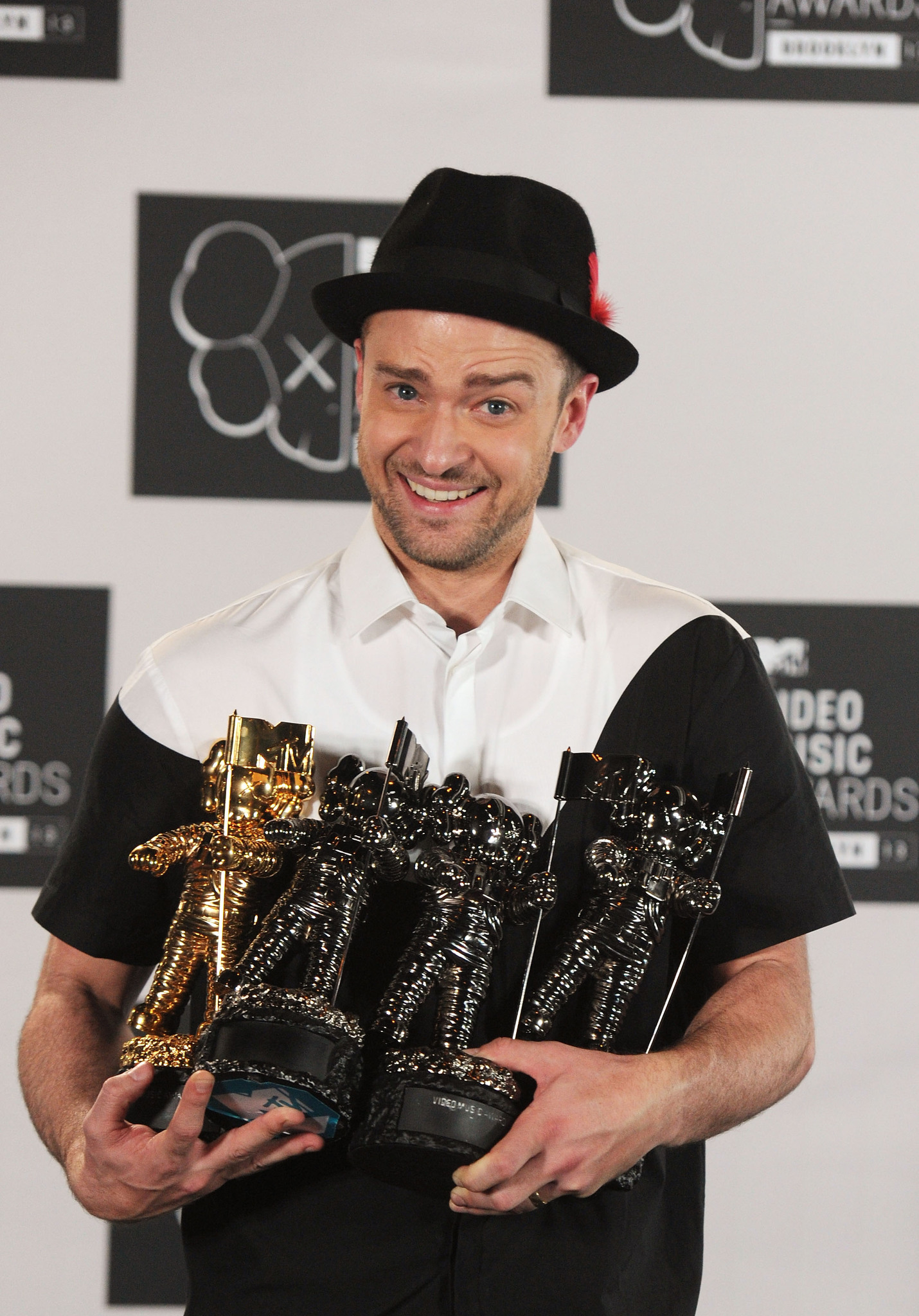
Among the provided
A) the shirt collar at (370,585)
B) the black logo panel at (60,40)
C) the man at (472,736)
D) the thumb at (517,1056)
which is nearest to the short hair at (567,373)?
the man at (472,736)

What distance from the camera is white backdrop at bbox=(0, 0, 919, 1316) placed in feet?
7.66

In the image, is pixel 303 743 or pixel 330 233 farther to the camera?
pixel 330 233

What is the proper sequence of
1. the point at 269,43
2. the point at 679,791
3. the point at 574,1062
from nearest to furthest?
the point at 574,1062 < the point at 679,791 < the point at 269,43

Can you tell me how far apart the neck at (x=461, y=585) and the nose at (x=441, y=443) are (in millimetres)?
142

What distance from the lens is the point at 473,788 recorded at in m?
1.42

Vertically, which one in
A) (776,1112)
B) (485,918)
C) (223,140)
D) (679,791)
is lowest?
(776,1112)

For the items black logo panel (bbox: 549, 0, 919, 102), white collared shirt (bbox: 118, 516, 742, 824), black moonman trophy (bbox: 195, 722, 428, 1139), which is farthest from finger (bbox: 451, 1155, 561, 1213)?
black logo panel (bbox: 549, 0, 919, 102)

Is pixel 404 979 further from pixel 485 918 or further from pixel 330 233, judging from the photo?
pixel 330 233

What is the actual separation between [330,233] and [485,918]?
5.24ft

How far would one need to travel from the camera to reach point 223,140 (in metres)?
2.34

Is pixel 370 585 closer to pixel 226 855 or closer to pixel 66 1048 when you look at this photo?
pixel 226 855

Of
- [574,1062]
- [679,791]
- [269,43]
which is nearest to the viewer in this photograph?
[574,1062]

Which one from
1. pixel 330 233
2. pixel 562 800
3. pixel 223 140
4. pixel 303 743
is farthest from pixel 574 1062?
pixel 223 140

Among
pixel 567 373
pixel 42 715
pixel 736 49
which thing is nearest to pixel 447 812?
pixel 567 373
